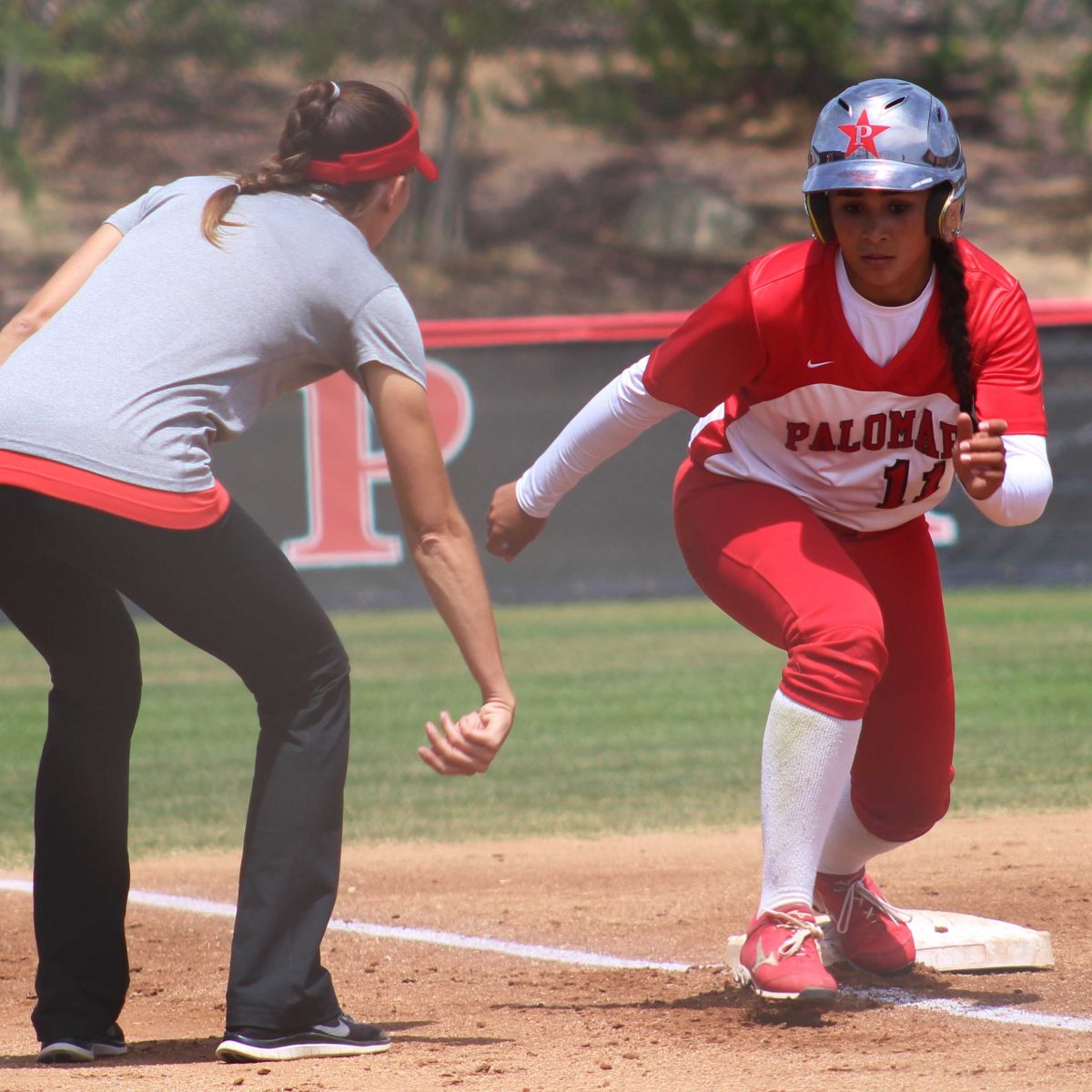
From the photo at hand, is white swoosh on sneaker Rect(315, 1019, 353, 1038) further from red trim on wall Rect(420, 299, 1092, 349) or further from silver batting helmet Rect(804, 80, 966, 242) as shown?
red trim on wall Rect(420, 299, 1092, 349)

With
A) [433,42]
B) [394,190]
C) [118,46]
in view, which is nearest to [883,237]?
[394,190]

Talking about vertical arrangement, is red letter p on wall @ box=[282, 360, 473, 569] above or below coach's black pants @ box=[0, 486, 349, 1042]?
above

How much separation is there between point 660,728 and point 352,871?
9.89ft

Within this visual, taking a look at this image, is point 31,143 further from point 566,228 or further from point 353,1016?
point 353,1016

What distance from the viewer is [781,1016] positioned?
345 cm

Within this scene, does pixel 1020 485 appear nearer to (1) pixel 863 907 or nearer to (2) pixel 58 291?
(1) pixel 863 907

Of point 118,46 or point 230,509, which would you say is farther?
point 118,46

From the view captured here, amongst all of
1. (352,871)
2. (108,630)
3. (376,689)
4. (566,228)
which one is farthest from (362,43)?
(108,630)

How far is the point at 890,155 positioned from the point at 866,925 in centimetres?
184

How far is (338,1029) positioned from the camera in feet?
10.5

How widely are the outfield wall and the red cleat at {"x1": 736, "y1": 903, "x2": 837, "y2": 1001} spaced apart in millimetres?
8671

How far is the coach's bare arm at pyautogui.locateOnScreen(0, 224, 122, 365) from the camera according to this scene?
3.17 meters

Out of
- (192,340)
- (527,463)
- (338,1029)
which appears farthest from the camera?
(527,463)

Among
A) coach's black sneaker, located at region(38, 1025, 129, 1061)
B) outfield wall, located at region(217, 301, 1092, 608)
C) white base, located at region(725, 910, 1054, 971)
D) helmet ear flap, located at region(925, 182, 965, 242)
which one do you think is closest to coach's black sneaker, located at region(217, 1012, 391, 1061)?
coach's black sneaker, located at region(38, 1025, 129, 1061)
